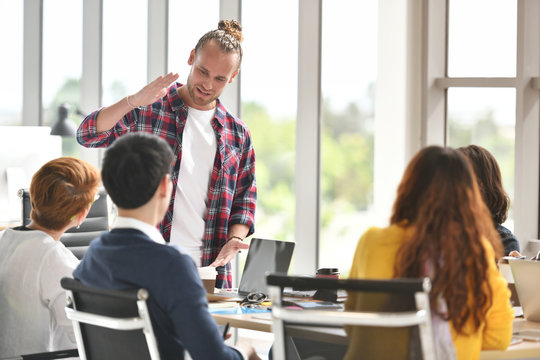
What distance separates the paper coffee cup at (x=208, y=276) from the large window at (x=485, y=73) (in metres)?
2.33

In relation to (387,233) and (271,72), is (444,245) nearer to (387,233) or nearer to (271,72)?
(387,233)

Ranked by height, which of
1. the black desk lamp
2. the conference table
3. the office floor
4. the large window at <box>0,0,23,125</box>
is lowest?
the office floor

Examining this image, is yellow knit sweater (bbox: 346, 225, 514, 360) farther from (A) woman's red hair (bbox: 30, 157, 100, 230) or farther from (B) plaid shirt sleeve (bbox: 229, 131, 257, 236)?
(B) plaid shirt sleeve (bbox: 229, 131, 257, 236)

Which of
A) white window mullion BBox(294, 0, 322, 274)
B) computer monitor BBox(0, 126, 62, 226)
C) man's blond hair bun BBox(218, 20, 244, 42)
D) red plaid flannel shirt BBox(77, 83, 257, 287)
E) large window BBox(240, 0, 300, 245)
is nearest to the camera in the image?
red plaid flannel shirt BBox(77, 83, 257, 287)

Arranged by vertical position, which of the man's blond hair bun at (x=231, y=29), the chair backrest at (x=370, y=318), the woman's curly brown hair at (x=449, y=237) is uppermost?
the man's blond hair bun at (x=231, y=29)

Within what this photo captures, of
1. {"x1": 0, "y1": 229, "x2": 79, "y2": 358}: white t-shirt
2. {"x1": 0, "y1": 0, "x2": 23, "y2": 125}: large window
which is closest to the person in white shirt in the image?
{"x1": 0, "y1": 229, "x2": 79, "y2": 358}: white t-shirt

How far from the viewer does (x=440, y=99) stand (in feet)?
15.0

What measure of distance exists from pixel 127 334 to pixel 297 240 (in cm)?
295

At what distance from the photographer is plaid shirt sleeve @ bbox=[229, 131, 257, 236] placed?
3.08 m

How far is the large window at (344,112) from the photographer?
4.73 metres

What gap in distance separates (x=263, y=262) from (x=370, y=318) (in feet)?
3.90

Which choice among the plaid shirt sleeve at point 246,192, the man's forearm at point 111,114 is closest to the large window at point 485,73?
the plaid shirt sleeve at point 246,192

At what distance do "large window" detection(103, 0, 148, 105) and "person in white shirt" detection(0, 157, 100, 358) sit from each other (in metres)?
3.23

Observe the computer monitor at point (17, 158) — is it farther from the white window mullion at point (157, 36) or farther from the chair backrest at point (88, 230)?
the white window mullion at point (157, 36)
